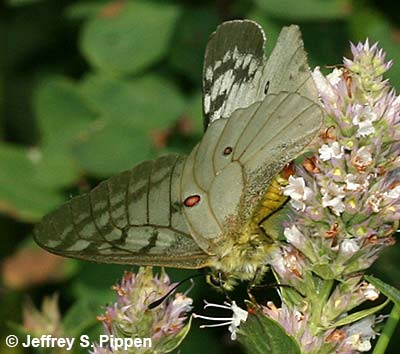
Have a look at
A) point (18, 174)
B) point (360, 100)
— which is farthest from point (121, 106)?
point (360, 100)

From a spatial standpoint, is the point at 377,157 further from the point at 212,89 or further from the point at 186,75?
the point at 186,75

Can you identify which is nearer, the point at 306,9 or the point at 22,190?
the point at 306,9

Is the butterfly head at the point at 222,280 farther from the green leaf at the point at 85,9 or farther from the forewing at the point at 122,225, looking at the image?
the green leaf at the point at 85,9

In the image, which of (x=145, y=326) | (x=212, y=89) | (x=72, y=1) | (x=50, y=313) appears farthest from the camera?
(x=72, y=1)

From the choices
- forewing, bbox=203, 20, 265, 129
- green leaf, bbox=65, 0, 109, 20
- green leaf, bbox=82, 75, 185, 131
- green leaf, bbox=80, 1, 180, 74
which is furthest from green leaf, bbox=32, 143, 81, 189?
forewing, bbox=203, 20, 265, 129

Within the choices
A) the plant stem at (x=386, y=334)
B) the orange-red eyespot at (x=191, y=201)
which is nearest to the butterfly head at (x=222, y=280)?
the orange-red eyespot at (x=191, y=201)

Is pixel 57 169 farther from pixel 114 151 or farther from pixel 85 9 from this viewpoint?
pixel 85 9

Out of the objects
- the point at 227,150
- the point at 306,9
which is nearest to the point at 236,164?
the point at 227,150
